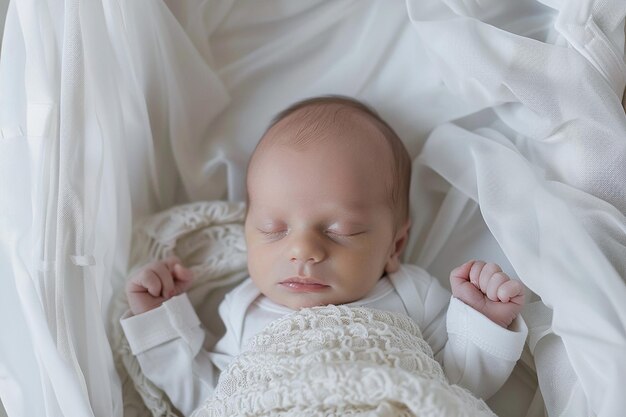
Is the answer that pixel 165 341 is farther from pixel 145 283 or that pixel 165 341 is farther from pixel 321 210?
pixel 321 210

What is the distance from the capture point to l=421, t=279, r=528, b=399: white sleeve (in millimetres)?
1146

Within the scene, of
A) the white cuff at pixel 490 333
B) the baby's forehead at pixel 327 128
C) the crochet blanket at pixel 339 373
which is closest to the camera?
the crochet blanket at pixel 339 373

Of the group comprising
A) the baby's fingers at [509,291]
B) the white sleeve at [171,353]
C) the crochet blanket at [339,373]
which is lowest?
the white sleeve at [171,353]

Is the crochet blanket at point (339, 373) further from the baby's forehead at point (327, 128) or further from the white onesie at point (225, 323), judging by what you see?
the baby's forehead at point (327, 128)

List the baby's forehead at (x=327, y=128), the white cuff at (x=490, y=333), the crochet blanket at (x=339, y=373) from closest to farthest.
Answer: the crochet blanket at (x=339, y=373), the white cuff at (x=490, y=333), the baby's forehead at (x=327, y=128)

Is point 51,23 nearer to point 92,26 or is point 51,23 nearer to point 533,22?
point 92,26

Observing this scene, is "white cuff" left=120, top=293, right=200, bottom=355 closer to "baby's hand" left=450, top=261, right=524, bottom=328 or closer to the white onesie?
the white onesie

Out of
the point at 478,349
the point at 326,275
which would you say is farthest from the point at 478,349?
the point at 326,275

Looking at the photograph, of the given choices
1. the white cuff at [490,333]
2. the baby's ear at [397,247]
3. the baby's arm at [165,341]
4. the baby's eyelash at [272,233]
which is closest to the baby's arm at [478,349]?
the white cuff at [490,333]

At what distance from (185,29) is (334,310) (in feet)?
2.03

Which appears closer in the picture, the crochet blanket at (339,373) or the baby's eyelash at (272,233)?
the crochet blanket at (339,373)

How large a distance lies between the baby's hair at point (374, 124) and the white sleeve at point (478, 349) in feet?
0.66

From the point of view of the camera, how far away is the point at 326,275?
120 cm

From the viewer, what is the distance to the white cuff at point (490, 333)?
1.14 metres
